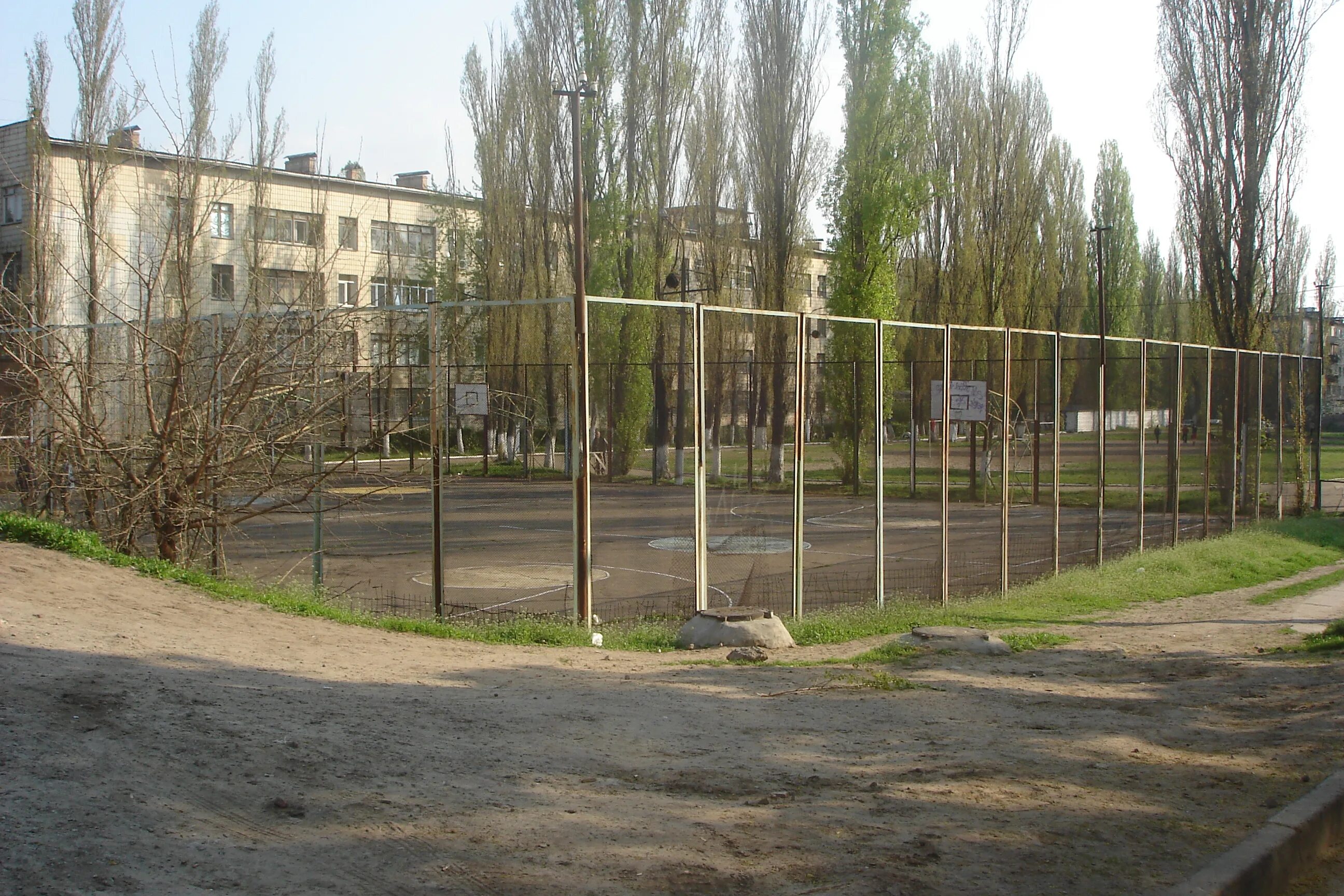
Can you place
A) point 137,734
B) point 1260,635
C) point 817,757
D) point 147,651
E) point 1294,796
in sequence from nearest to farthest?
point 137,734
point 1294,796
point 817,757
point 147,651
point 1260,635

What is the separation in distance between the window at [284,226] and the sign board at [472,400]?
2130cm

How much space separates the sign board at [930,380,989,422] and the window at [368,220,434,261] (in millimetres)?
31473

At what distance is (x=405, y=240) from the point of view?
144ft

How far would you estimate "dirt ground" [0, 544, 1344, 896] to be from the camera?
151 inches

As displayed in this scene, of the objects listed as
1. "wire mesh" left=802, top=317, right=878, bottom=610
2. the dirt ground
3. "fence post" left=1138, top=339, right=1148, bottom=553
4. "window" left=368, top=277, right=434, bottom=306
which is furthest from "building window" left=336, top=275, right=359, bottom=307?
"fence post" left=1138, top=339, right=1148, bottom=553

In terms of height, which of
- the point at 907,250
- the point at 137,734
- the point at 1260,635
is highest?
the point at 907,250

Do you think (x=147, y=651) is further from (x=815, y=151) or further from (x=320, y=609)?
(x=815, y=151)

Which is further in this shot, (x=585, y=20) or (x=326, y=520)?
(x=585, y=20)

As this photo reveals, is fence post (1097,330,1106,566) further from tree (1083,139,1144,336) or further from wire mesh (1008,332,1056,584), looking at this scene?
tree (1083,139,1144,336)

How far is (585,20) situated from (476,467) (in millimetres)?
18381

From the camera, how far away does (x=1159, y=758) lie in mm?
5938

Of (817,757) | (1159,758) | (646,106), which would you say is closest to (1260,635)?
(1159,758)

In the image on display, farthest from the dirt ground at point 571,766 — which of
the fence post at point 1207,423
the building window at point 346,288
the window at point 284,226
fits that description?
the window at point 284,226

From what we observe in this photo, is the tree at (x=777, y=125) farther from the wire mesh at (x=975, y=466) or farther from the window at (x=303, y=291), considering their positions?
the window at (x=303, y=291)
